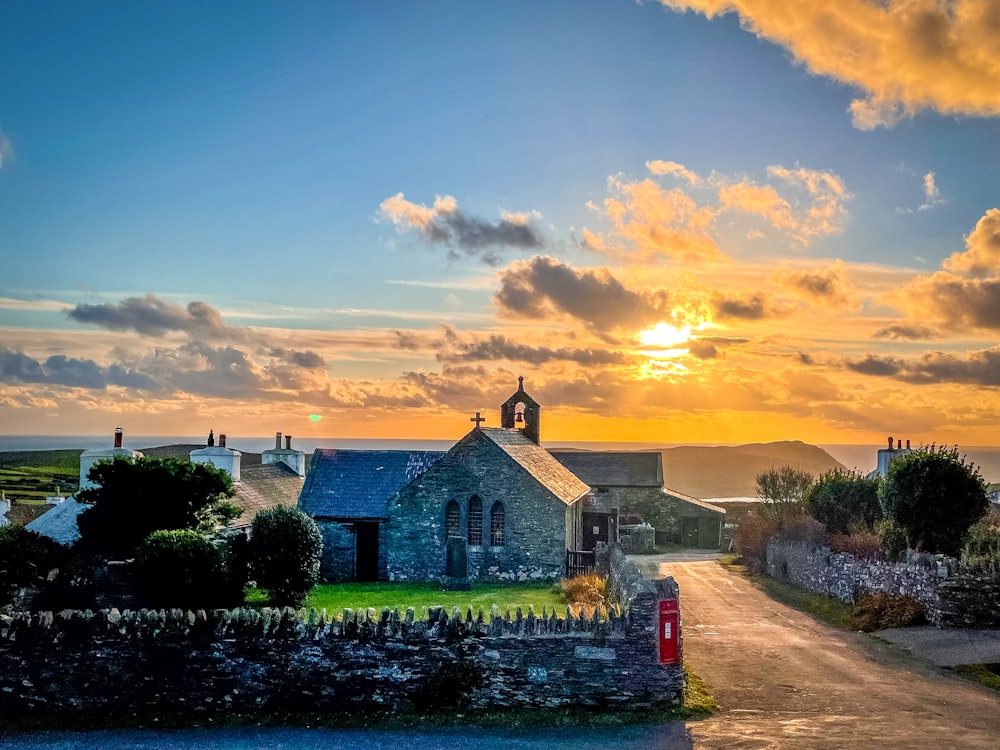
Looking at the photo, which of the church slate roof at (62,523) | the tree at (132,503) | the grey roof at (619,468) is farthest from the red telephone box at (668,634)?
the grey roof at (619,468)

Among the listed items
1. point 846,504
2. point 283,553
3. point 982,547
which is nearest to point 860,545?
point 982,547

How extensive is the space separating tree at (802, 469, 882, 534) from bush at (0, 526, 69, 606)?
102 feet

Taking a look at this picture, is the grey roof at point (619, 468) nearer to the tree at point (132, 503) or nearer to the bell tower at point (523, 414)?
the bell tower at point (523, 414)

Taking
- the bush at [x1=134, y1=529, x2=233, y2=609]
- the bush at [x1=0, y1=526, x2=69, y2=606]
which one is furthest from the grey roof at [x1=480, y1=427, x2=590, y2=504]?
the bush at [x1=0, y1=526, x2=69, y2=606]

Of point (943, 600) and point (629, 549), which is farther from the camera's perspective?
point (629, 549)

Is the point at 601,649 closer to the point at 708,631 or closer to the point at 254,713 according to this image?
the point at 254,713

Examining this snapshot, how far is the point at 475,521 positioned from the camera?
1432 inches

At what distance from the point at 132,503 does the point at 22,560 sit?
24.8ft

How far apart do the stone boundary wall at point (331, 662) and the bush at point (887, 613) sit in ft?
37.1

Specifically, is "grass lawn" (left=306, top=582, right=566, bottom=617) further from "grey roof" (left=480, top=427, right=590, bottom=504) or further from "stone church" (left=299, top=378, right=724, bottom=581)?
"grey roof" (left=480, top=427, right=590, bottom=504)

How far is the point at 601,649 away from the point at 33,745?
1035cm

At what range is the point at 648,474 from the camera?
6612 cm

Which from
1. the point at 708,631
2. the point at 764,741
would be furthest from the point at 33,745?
the point at 708,631

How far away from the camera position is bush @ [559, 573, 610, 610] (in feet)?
88.3
